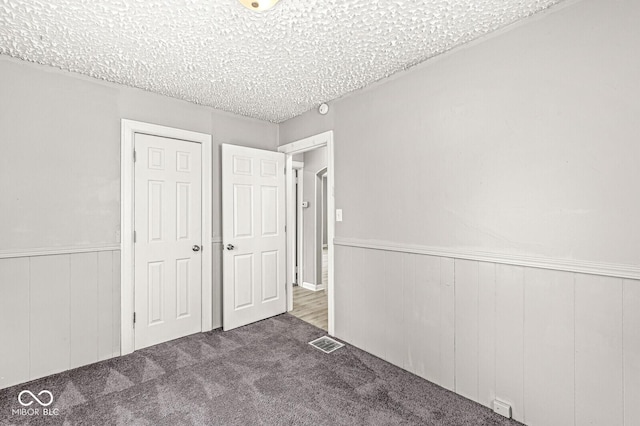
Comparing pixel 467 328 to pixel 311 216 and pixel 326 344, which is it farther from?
pixel 311 216

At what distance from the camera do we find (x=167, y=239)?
3.17 m

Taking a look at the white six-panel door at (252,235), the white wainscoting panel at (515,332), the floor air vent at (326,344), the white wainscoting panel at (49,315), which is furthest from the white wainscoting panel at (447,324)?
the white wainscoting panel at (49,315)

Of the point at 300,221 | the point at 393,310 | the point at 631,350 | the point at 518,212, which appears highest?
the point at 518,212

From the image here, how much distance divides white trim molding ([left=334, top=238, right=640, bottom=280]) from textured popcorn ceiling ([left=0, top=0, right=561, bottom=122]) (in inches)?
59.0

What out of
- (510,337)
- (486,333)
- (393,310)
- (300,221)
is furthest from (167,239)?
(510,337)

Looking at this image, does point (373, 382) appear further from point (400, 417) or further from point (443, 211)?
point (443, 211)

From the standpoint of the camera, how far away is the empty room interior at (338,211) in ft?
5.73

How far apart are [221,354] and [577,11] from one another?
3620 millimetres

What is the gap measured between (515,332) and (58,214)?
359cm

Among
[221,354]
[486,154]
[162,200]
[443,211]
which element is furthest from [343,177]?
[221,354]

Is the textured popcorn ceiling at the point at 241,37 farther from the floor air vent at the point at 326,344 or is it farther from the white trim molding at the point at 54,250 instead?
the floor air vent at the point at 326,344

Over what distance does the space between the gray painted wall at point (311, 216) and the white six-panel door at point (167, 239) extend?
219 centimetres

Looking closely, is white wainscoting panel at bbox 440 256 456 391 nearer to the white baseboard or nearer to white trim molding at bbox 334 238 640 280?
white trim molding at bbox 334 238 640 280

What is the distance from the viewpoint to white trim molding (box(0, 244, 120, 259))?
2.38m
